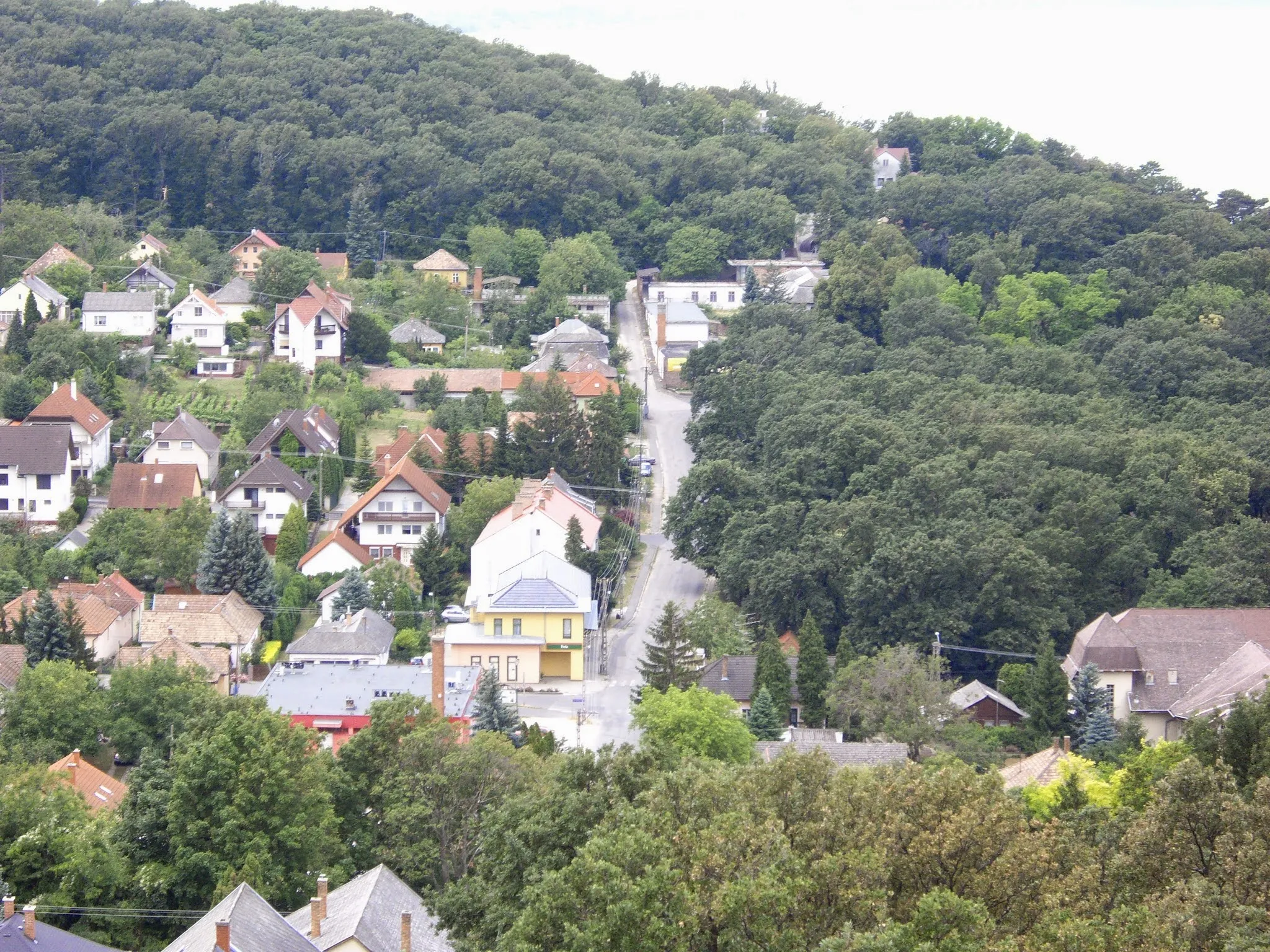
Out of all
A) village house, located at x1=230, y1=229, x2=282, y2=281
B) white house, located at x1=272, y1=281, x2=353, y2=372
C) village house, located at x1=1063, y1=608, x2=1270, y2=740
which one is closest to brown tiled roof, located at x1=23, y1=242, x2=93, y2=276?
village house, located at x1=230, y1=229, x2=282, y2=281

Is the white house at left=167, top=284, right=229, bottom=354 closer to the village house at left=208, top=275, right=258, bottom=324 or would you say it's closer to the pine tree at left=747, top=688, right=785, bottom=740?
the village house at left=208, top=275, right=258, bottom=324

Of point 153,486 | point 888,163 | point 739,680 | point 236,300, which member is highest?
point 888,163

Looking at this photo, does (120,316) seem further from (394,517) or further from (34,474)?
(394,517)

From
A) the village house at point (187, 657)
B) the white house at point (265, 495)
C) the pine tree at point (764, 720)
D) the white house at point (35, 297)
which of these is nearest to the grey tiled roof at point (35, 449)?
the white house at point (265, 495)

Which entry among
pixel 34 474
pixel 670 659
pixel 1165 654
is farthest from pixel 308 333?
pixel 1165 654

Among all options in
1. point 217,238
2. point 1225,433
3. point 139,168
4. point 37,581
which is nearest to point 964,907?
point 37,581

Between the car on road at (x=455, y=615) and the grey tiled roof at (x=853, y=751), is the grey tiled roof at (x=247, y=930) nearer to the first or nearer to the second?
the grey tiled roof at (x=853, y=751)
